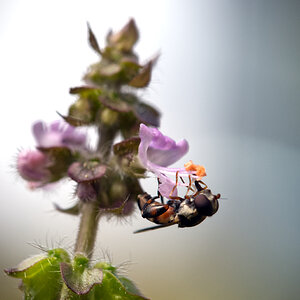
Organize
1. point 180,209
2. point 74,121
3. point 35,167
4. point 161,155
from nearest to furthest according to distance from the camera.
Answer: point 180,209
point 161,155
point 74,121
point 35,167

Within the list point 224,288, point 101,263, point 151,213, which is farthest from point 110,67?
point 224,288

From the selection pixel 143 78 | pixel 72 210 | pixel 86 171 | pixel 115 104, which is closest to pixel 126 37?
pixel 143 78

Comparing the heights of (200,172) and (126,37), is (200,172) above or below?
below

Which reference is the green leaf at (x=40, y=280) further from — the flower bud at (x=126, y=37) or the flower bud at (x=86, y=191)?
the flower bud at (x=126, y=37)

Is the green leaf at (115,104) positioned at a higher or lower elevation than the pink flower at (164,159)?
higher

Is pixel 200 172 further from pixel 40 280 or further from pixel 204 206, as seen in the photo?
pixel 40 280

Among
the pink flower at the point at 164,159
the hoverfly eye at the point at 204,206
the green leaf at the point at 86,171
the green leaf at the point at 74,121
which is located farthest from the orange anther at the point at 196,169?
the green leaf at the point at 74,121

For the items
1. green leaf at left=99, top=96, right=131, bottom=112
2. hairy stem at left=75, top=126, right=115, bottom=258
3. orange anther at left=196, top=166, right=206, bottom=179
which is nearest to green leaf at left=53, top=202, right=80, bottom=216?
hairy stem at left=75, top=126, right=115, bottom=258
